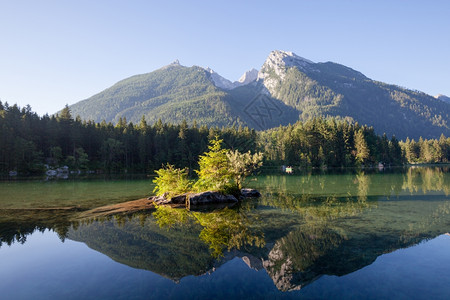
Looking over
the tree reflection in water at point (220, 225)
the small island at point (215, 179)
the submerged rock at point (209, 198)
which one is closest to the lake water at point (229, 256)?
the tree reflection in water at point (220, 225)

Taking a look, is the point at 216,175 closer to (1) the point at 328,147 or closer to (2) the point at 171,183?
(2) the point at 171,183

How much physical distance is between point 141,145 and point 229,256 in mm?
102497

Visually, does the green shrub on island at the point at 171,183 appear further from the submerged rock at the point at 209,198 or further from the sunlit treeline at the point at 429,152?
the sunlit treeline at the point at 429,152

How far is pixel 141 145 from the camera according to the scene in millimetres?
106500

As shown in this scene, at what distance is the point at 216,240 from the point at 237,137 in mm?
114369

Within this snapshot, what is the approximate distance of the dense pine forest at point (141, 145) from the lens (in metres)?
82.6

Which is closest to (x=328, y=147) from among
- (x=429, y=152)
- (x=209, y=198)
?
(x=429, y=152)

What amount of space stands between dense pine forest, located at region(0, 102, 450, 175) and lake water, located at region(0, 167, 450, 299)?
82.5 meters

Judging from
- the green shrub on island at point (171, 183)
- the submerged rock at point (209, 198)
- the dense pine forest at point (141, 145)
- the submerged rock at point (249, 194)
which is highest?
the dense pine forest at point (141, 145)

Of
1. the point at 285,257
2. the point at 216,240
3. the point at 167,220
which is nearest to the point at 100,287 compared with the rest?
the point at 216,240

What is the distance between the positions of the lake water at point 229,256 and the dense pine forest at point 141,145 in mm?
82524

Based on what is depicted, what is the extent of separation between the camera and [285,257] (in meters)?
10.7

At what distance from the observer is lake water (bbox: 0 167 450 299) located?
830 centimetres

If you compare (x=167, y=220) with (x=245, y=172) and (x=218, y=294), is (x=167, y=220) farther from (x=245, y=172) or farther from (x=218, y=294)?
(x=245, y=172)
